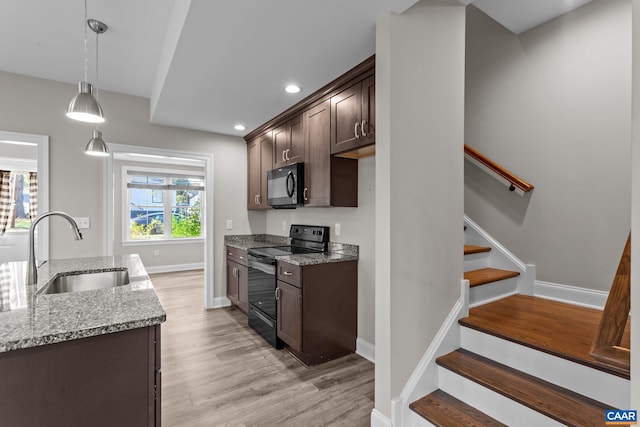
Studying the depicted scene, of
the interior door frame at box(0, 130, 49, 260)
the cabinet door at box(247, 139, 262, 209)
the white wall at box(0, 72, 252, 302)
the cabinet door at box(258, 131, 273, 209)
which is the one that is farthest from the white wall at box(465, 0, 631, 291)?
the interior door frame at box(0, 130, 49, 260)

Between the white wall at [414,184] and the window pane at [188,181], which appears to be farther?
the window pane at [188,181]

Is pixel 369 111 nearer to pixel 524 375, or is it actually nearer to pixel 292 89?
pixel 292 89

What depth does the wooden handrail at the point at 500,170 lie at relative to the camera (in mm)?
2711

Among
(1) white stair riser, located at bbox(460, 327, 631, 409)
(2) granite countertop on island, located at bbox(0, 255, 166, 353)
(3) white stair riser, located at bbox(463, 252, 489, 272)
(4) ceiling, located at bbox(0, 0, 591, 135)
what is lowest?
(1) white stair riser, located at bbox(460, 327, 631, 409)

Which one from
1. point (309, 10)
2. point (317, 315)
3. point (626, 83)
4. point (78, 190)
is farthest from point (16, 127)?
point (626, 83)

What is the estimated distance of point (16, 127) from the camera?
3002 millimetres

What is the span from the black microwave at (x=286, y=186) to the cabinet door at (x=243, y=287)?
2.90ft

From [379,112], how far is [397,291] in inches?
41.4

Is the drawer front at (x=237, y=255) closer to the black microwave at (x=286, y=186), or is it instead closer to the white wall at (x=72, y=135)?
the black microwave at (x=286, y=186)

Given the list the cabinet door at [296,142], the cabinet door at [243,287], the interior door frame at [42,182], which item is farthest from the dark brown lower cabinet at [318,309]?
the interior door frame at [42,182]

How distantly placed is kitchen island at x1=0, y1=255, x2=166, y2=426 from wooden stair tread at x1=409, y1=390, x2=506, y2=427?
4.45ft

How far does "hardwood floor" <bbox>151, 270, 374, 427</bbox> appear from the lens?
6.32 ft

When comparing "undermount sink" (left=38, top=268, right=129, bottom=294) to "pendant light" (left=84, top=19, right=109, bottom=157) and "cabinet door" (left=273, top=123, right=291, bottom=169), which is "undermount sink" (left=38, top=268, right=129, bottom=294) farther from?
"cabinet door" (left=273, top=123, right=291, bottom=169)

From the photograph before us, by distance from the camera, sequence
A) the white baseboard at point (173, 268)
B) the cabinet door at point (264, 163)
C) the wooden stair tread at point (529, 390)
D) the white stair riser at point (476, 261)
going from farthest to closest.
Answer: the white baseboard at point (173, 268) < the cabinet door at point (264, 163) < the white stair riser at point (476, 261) < the wooden stair tread at point (529, 390)
